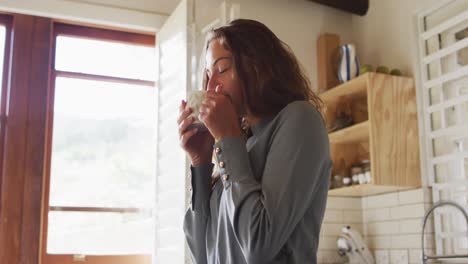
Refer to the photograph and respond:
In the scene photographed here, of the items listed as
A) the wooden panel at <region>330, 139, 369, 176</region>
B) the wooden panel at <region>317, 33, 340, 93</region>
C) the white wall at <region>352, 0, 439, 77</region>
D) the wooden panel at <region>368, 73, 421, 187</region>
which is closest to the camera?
the wooden panel at <region>368, 73, 421, 187</region>

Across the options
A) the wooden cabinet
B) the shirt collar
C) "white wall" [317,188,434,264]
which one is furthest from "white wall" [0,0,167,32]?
the shirt collar

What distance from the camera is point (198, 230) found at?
104 cm

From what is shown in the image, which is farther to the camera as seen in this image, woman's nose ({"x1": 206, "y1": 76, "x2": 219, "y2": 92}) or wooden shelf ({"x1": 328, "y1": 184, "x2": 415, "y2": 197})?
wooden shelf ({"x1": 328, "y1": 184, "x2": 415, "y2": 197})

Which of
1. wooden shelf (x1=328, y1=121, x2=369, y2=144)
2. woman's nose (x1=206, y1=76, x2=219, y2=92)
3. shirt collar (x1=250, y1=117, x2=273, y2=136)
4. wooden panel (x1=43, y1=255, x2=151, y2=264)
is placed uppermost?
wooden shelf (x1=328, y1=121, x2=369, y2=144)

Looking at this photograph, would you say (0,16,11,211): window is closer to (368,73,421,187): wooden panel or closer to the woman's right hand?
(368,73,421,187): wooden panel

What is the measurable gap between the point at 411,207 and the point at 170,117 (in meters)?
1.17

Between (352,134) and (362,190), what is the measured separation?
0.90 ft

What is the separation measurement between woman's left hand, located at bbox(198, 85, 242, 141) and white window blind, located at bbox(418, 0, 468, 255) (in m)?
1.92

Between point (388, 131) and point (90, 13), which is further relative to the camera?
point (90, 13)

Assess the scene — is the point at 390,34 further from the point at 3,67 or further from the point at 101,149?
the point at 3,67

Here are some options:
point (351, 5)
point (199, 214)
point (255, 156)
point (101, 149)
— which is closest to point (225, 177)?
point (255, 156)

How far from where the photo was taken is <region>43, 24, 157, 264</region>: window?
9.66 ft

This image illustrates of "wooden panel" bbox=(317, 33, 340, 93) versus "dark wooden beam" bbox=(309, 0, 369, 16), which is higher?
"dark wooden beam" bbox=(309, 0, 369, 16)

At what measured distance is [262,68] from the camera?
3.23 feet
